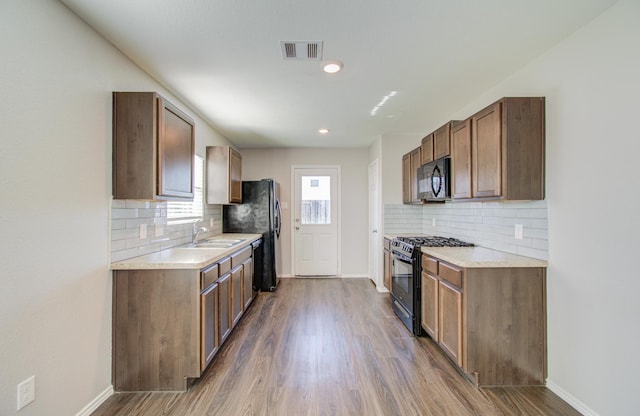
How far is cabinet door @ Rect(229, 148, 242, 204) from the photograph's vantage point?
3.78 m

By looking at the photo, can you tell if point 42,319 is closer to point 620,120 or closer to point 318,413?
point 318,413

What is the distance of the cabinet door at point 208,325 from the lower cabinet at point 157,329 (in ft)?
0.05

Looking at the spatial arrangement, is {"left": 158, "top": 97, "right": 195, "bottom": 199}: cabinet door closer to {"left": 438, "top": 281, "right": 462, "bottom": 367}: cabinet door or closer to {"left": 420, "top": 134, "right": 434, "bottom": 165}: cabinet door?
{"left": 438, "top": 281, "right": 462, "bottom": 367}: cabinet door

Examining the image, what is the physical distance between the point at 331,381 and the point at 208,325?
1023 mm

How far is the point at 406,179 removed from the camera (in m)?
4.09

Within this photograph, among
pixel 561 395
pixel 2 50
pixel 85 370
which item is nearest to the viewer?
pixel 2 50

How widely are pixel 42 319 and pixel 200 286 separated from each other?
32.2 inches

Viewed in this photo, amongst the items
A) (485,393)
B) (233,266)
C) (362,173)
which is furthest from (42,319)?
(362,173)

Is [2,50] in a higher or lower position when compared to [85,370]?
higher

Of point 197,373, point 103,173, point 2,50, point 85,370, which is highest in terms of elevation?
point 2,50

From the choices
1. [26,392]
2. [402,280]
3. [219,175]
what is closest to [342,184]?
[219,175]

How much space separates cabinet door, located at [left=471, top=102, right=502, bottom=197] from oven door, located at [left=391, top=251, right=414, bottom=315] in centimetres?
102

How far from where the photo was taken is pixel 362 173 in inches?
211

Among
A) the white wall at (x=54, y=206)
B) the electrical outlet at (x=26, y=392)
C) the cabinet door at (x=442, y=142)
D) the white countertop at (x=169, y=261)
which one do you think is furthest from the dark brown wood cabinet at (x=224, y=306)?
the cabinet door at (x=442, y=142)
